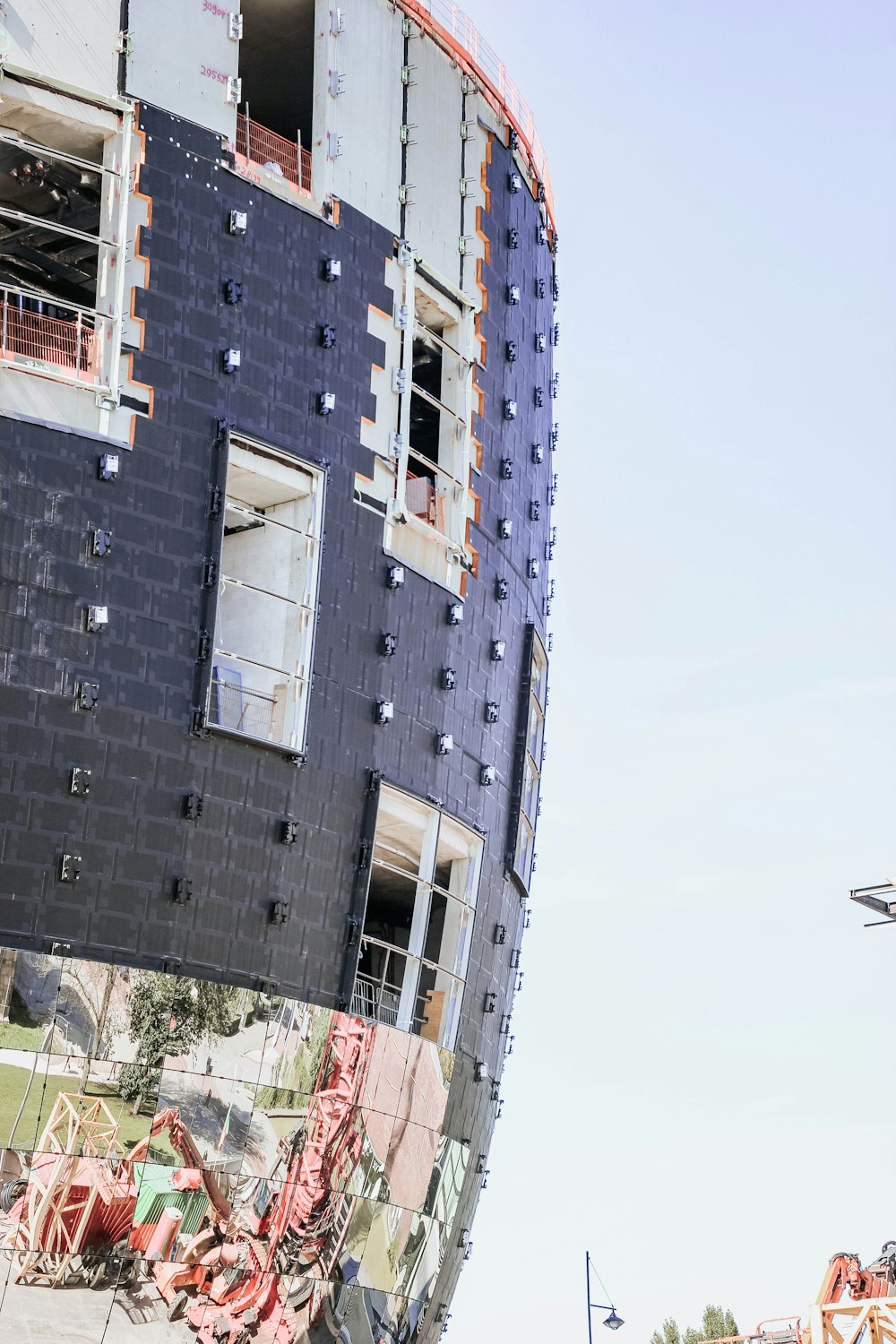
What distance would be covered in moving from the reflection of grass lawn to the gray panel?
13.9 m

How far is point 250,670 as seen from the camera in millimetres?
28969

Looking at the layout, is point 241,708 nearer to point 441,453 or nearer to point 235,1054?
point 235,1054

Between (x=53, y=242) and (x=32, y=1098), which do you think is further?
(x=53, y=242)

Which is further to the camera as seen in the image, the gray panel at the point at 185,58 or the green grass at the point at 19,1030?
the gray panel at the point at 185,58

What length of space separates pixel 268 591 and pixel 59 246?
24.7 ft

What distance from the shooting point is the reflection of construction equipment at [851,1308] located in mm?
33219

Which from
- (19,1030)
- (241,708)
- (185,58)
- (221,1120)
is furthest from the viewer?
(185,58)

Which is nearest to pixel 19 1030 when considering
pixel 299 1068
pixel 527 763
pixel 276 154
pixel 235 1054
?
pixel 235 1054

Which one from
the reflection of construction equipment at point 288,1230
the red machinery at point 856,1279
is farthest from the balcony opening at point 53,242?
the red machinery at point 856,1279

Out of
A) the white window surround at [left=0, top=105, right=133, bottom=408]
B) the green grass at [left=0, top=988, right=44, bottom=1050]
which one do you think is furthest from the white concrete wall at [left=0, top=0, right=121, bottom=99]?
the green grass at [left=0, top=988, right=44, bottom=1050]

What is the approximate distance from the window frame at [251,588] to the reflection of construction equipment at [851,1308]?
542 inches

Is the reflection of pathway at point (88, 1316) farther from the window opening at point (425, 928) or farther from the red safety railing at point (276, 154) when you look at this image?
the red safety railing at point (276, 154)

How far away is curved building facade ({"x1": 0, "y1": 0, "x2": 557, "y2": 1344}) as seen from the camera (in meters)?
25.6

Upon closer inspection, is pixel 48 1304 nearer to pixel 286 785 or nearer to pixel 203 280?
pixel 286 785
